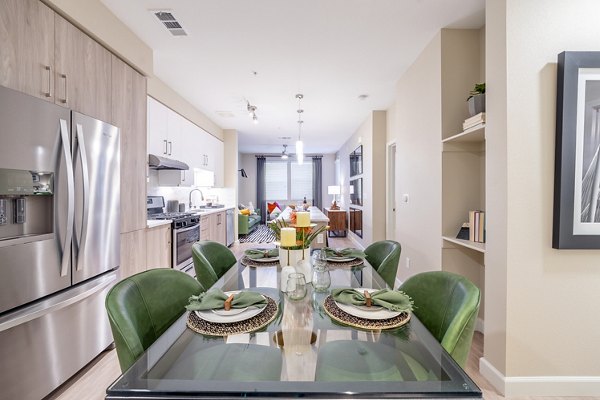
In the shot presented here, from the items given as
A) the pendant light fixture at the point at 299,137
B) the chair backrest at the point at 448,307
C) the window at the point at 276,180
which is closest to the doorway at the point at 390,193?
the pendant light fixture at the point at 299,137

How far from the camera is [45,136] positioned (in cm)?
178

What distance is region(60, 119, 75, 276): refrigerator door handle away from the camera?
1900 millimetres

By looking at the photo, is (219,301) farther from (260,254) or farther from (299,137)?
(299,137)

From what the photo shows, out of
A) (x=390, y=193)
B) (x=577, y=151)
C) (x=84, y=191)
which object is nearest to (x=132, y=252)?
(x=84, y=191)

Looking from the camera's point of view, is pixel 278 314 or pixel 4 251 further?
pixel 4 251

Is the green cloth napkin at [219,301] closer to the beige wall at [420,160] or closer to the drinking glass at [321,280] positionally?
the drinking glass at [321,280]

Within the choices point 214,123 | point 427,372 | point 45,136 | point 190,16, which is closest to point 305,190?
point 214,123

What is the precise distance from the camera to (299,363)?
1013 mm

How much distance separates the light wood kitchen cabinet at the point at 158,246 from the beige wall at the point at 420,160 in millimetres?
2836

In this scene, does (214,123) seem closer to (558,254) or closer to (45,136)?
(45,136)

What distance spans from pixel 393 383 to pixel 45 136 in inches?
85.7

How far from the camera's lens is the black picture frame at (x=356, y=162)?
268 inches

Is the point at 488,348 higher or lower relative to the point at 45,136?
lower

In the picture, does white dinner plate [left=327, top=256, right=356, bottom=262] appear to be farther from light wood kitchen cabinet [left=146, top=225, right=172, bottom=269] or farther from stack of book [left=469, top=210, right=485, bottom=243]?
light wood kitchen cabinet [left=146, top=225, right=172, bottom=269]
